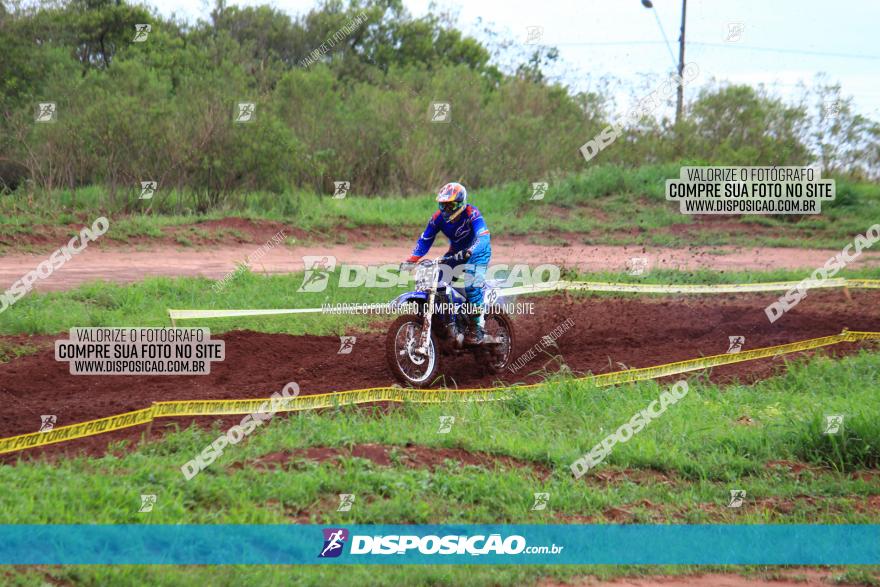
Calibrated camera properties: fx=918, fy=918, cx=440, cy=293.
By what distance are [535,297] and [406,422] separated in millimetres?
6801

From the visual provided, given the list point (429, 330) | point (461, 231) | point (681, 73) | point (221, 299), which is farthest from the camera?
point (681, 73)

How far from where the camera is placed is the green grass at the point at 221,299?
1209 centimetres

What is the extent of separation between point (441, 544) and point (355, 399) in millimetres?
3187

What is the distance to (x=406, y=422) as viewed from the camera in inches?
328

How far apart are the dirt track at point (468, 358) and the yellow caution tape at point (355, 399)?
14cm

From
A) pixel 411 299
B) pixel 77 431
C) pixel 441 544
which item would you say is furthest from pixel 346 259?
pixel 441 544

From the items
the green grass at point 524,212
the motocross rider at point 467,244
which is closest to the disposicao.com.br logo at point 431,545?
the motocross rider at point 467,244

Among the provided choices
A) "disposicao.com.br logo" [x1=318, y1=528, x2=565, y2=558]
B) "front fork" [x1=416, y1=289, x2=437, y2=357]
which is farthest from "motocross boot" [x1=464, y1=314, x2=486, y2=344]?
"disposicao.com.br logo" [x1=318, y1=528, x2=565, y2=558]

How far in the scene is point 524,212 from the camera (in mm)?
22969

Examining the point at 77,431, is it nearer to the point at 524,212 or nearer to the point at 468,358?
the point at 468,358

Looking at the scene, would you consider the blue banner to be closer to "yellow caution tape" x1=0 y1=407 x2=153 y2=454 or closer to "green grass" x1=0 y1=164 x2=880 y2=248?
"yellow caution tape" x1=0 y1=407 x2=153 y2=454

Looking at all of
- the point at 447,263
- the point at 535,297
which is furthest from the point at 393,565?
the point at 535,297

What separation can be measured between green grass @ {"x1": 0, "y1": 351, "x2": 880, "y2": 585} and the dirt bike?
0.77 m

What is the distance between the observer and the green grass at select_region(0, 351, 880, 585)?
18.5 feet
